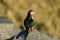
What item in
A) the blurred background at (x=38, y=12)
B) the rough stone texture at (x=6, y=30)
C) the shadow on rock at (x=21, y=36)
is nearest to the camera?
the shadow on rock at (x=21, y=36)

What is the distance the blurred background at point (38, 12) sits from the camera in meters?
17.1

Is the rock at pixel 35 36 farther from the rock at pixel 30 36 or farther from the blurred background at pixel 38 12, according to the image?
the blurred background at pixel 38 12

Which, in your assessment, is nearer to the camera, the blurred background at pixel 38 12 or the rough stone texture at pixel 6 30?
the rough stone texture at pixel 6 30

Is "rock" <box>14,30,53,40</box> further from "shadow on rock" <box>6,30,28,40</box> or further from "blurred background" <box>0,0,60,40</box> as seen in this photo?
"blurred background" <box>0,0,60,40</box>

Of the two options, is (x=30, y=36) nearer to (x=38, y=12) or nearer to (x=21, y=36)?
(x=21, y=36)

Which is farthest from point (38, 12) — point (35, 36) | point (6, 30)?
point (35, 36)

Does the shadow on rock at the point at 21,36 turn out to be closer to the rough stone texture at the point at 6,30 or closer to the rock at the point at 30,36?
the rock at the point at 30,36

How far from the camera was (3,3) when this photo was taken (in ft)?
59.8

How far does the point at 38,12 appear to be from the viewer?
18062 millimetres

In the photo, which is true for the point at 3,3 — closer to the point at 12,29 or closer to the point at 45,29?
the point at 45,29

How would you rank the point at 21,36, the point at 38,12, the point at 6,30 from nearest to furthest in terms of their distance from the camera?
the point at 21,36 → the point at 6,30 → the point at 38,12

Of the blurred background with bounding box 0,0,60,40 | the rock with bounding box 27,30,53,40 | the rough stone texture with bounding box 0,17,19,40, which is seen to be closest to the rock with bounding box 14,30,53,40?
the rock with bounding box 27,30,53,40

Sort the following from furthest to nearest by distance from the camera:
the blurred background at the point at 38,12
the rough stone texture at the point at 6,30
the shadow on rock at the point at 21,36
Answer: the blurred background at the point at 38,12
the rough stone texture at the point at 6,30
the shadow on rock at the point at 21,36

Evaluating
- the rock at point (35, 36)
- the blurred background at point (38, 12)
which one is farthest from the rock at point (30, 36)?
the blurred background at point (38, 12)
